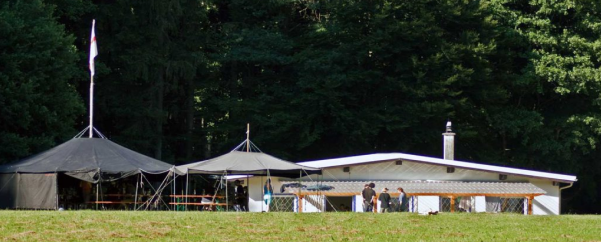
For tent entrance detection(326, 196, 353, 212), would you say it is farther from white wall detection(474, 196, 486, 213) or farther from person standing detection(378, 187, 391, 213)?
person standing detection(378, 187, 391, 213)

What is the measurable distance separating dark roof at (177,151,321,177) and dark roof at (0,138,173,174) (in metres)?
1.68

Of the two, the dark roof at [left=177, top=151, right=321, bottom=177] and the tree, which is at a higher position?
the tree

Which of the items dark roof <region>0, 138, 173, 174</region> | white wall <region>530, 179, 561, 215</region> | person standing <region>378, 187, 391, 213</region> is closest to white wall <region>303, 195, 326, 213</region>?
dark roof <region>0, 138, 173, 174</region>

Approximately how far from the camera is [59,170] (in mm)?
34625

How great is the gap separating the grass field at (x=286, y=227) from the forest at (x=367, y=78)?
23.2 metres

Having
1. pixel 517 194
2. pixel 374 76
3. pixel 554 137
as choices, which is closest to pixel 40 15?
pixel 374 76

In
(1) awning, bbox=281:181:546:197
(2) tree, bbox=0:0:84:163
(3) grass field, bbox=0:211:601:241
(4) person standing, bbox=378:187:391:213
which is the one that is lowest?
(3) grass field, bbox=0:211:601:241

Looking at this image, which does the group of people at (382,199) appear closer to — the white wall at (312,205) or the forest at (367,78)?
the white wall at (312,205)

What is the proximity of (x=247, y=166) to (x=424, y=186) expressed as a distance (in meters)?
7.32

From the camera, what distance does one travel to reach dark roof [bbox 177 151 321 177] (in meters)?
34.2

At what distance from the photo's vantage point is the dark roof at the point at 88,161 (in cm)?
3491

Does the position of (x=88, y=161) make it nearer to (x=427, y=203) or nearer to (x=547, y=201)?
(x=427, y=203)

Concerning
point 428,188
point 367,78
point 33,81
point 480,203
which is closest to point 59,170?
point 33,81

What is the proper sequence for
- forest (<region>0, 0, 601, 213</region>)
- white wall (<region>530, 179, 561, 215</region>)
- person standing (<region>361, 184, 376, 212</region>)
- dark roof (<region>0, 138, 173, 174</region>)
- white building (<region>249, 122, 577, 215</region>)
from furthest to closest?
forest (<region>0, 0, 601, 213</region>) → white wall (<region>530, 179, 561, 215</region>) → white building (<region>249, 122, 577, 215</region>) → dark roof (<region>0, 138, 173, 174</region>) → person standing (<region>361, 184, 376, 212</region>)
